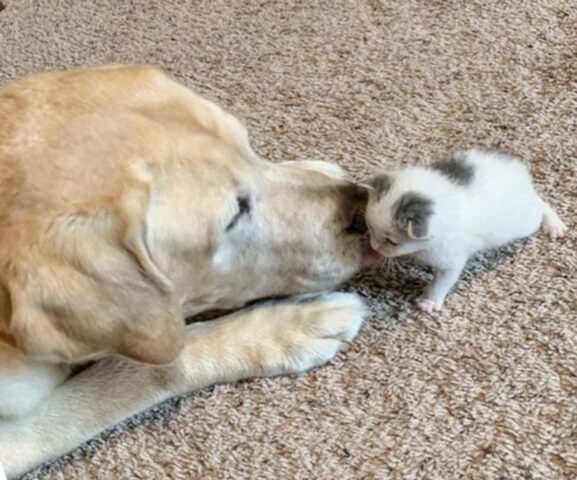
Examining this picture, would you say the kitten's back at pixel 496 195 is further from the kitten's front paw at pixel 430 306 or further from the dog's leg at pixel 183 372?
the dog's leg at pixel 183 372

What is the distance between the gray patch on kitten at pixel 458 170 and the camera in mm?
1680

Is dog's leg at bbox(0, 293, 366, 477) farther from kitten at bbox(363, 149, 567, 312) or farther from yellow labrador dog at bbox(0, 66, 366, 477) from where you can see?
kitten at bbox(363, 149, 567, 312)

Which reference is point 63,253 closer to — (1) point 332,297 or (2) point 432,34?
(1) point 332,297

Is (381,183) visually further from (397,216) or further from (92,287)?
(92,287)

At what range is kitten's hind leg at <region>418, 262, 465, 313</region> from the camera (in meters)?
1.71

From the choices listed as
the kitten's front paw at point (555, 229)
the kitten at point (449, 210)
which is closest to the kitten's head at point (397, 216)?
the kitten at point (449, 210)

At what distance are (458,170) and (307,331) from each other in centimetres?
39

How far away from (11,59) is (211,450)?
64.0 inches

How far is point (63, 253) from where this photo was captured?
1.43 meters

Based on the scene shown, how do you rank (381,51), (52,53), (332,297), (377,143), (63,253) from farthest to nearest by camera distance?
(52,53) → (381,51) → (377,143) → (332,297) → (63,253)

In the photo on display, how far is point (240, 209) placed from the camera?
64.0 inches

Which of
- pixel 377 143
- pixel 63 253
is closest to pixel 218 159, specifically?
pixel 63 253

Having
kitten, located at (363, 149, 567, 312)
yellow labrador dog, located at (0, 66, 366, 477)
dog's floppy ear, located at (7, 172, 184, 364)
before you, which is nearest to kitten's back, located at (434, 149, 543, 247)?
kitten, located at (363, 149, 567, 312)

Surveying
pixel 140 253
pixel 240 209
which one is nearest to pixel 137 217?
pixel 140 253
